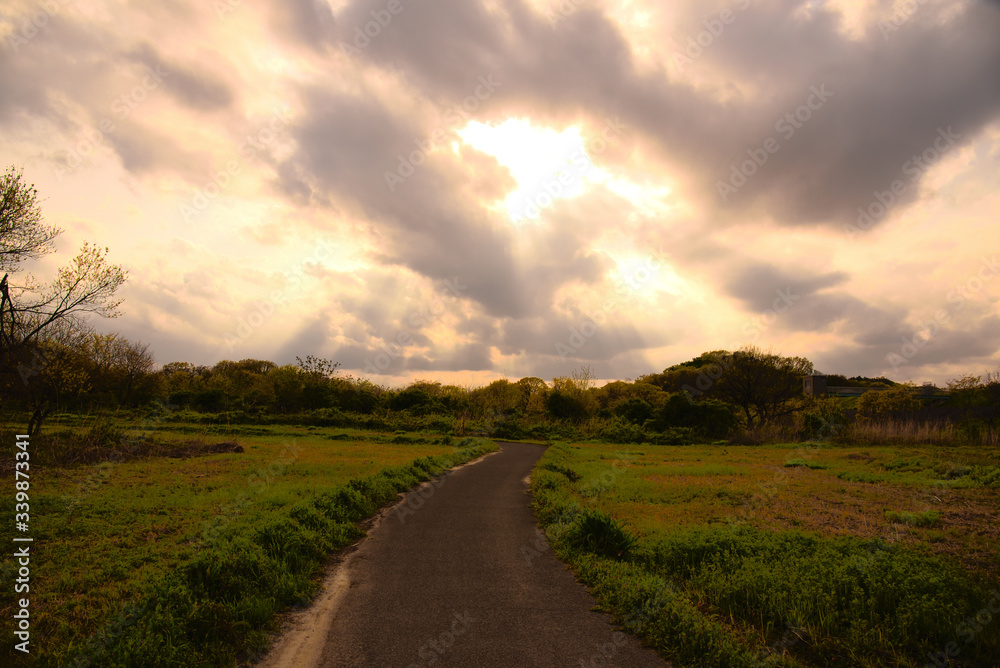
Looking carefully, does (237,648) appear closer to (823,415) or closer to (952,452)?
(952,452)

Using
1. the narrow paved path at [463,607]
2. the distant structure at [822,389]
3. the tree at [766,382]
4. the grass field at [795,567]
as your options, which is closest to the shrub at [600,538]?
the grass field at [795,567]

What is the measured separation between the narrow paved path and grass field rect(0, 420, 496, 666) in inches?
37.2

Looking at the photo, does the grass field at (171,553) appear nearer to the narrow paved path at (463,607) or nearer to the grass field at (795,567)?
the narrow paved path at (463,607)

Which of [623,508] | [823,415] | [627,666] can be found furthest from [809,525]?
[823,415]

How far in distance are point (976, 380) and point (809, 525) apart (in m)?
58.2

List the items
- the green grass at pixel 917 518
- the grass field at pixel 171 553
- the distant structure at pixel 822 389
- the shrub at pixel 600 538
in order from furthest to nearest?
the distant structure at pixel 822 389 → the green grass at pixel 917 518 → the shrub at pixel 600 538 → the grass field at pixel 171 553

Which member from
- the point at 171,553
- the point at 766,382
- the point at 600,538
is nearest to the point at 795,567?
the point at 600,538

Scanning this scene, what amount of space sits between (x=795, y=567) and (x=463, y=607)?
4835 mm

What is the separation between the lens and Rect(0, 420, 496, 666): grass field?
16.1 feet

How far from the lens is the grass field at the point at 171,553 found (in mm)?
4898

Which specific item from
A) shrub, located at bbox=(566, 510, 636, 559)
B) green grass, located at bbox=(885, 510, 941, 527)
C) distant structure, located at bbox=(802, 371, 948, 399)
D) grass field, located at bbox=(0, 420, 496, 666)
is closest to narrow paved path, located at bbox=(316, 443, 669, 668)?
shrub, located at bbox=(566, 510, 636, 559)

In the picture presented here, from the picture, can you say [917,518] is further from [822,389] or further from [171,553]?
[822,389]

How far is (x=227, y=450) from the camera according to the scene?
73.7ft

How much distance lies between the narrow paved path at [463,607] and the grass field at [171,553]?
944mm
